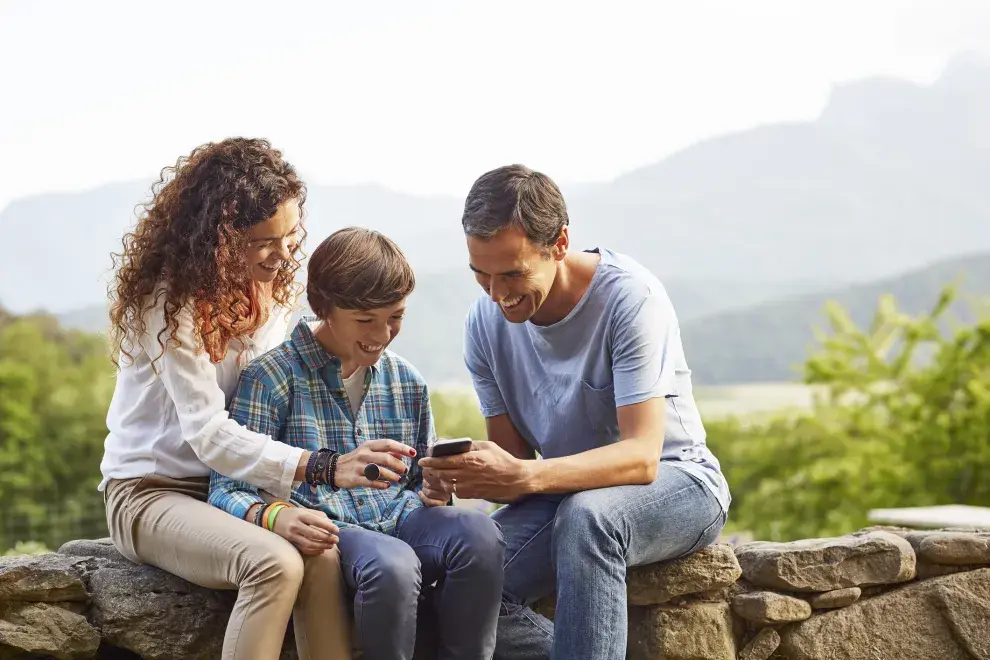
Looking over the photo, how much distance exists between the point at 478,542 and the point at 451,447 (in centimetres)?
22

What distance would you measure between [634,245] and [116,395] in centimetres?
2359

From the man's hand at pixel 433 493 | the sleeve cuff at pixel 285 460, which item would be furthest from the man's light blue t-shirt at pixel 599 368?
the sleeve cuff at pixel 285 460

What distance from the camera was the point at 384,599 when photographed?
2293 mm

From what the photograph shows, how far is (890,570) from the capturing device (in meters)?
2.92

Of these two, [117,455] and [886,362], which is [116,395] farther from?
[886,362]

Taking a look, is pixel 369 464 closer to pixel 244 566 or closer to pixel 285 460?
pixel 285 460

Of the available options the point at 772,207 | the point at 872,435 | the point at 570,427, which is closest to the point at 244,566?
the point at 570,427

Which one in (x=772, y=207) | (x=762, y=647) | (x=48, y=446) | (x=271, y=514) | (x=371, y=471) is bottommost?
(x=48, y=446)

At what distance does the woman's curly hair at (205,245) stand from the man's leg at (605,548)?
36.2 inches

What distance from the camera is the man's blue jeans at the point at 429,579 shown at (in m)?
2.30

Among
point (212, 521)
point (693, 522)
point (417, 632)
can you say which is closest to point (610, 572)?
point (693, 522)

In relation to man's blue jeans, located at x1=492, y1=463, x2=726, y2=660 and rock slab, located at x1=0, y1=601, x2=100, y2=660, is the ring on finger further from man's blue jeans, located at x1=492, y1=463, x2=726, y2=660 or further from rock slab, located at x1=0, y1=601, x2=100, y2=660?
rock slab, located at x1=0, y1=601, x2=100, y2=660

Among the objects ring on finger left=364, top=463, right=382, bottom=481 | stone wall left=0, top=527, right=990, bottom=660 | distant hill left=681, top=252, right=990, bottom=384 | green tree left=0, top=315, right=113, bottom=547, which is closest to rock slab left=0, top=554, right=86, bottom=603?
stone wall left=0, top=527, right=990, bottom=660

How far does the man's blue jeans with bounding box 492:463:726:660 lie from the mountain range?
11.4 metres
